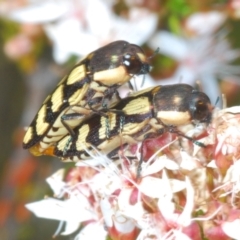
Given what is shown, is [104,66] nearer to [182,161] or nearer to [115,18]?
[182,161]

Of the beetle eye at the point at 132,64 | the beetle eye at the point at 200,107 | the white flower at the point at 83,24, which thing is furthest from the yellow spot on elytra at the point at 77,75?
the white flower at the point at 83,24

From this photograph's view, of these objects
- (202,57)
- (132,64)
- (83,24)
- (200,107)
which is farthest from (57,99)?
(202,57)

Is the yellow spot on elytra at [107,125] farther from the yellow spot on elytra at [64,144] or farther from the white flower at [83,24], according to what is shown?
the white flower at [83,24]

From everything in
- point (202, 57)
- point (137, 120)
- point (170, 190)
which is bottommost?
point (202, 57)

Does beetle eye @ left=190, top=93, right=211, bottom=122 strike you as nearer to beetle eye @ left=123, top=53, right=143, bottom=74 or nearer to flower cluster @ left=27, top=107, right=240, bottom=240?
flower cluster @ left=27, top=107, right=240, bottom=240

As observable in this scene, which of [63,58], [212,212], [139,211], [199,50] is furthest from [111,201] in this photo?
[199,50]

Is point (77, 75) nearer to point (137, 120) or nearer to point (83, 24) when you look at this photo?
point (137, 120)
